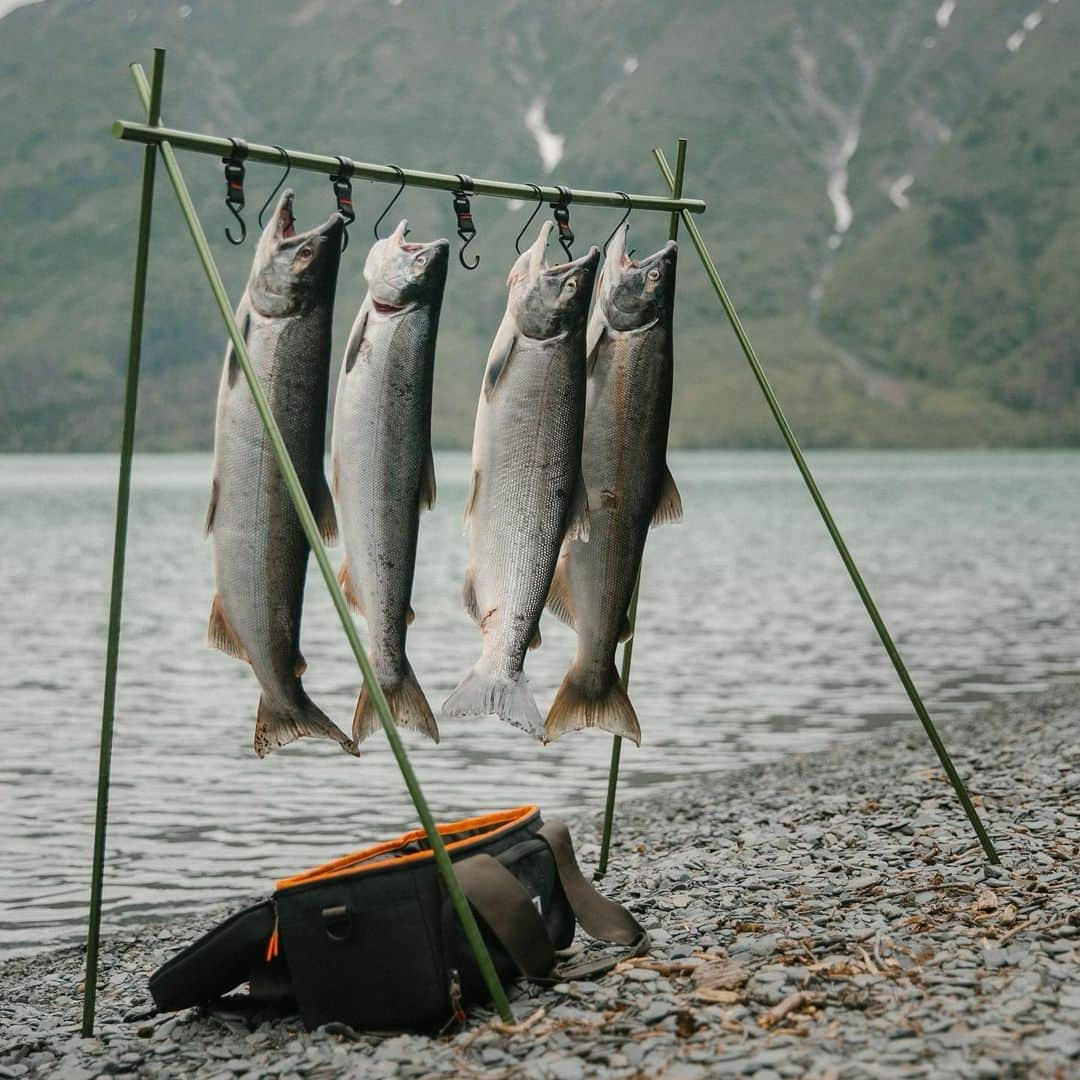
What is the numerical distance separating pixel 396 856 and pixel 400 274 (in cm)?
289

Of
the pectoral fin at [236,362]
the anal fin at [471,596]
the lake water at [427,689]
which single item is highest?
the pectoral fin at [236,362]

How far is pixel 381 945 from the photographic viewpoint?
6.65m

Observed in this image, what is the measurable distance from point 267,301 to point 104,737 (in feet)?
7.37

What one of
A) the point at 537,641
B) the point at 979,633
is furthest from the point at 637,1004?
the point at 979,633

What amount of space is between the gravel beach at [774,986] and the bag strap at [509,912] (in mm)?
152

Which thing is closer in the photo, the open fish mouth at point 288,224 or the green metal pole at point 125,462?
the open fish mouth at point 288,224

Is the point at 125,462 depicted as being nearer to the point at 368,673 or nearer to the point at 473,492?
the point at 368,673

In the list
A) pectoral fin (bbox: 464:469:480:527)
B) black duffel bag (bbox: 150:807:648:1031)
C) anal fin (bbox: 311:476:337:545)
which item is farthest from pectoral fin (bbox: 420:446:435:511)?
black duffel bag (bbox: 150:807:648:1031)

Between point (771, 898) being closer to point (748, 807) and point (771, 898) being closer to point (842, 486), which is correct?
point (748, 807)

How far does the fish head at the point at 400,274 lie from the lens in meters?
6.98

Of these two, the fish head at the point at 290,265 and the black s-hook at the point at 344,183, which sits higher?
the black s-hook at the point at 344,183

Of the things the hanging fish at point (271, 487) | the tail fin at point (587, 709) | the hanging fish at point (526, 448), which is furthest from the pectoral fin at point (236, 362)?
the tail fin at point (587, 709)

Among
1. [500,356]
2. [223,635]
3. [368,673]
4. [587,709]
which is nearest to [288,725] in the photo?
[223,635]

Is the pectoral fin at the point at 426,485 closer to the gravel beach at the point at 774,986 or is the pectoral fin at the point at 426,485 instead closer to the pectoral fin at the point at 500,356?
the pectoral fin at the point at 500,356
